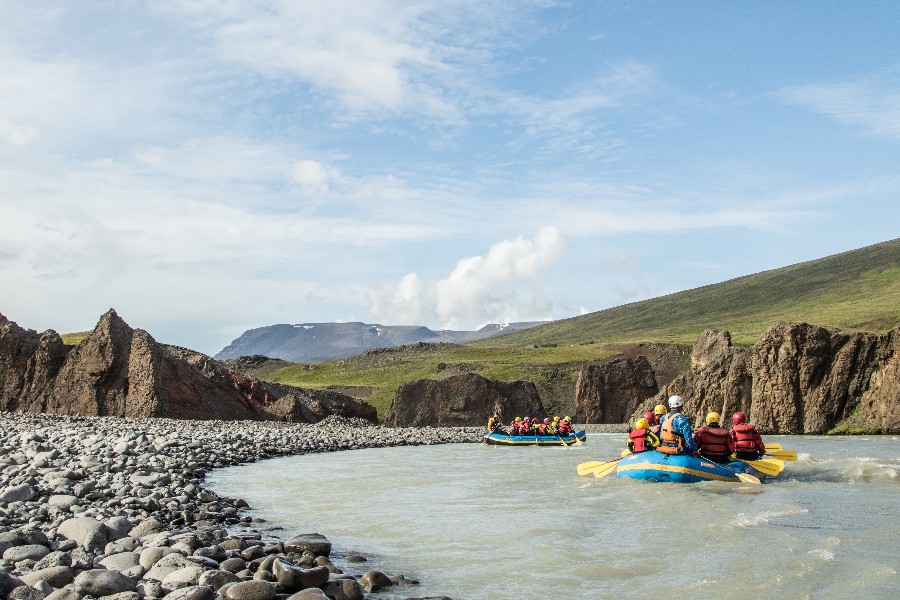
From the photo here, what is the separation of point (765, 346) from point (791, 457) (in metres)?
21.4

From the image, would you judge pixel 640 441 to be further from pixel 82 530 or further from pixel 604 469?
pixel 82 530

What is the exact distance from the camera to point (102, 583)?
368 inches

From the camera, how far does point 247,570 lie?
10.6 m

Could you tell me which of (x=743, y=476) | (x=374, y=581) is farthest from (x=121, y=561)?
(x=743, y=476)

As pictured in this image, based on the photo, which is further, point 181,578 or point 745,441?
point 745,441

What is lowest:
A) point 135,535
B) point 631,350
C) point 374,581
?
point 374,581

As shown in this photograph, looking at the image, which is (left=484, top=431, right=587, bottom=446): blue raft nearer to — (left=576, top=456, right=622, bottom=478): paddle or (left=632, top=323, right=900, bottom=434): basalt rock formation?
(left=632, top=323, right=900, bottom=434): basalt rock formation

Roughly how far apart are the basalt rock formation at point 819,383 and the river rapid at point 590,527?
16747 mm

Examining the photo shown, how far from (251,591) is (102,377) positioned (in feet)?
122

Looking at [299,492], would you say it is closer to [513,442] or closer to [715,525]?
[715,525]

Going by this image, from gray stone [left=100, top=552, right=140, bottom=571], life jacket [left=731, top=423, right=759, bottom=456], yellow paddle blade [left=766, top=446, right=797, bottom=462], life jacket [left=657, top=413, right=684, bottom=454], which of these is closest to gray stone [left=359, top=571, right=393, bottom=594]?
gray stone [left=100, top=552, right=140, bottom=571]

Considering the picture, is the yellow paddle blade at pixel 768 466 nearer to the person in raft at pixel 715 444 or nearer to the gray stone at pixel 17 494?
the person in raft at pixel 715 444

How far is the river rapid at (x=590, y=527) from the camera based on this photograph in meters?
11.5

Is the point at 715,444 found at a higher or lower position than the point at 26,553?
higher
